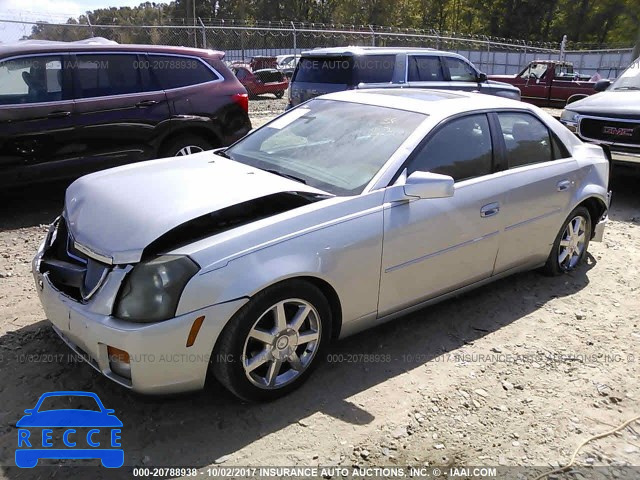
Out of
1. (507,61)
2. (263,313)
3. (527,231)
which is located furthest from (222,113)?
(507,61)

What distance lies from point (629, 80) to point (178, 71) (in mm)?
6723

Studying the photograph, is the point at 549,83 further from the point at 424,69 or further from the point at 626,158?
the point at 626,158

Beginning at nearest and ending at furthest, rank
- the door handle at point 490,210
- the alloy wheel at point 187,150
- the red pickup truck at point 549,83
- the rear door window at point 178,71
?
the door handle at point 490,210 → the rear door window at point 178,71 → the alloy wheel at point 187,150 → the red pickup truck at point 549,83

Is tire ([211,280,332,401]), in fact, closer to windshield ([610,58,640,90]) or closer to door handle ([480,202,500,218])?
door handle ([480,202,500,218])

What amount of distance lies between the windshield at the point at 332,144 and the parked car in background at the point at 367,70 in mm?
5204

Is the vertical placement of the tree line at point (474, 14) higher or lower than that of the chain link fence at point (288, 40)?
higher

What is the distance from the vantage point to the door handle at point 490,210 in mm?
3766

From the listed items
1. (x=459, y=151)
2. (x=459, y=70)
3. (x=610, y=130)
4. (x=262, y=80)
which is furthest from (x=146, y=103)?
(x=262, y=80)

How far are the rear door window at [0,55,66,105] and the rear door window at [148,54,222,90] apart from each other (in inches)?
42.3

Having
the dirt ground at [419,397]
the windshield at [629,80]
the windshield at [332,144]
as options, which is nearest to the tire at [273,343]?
the dirt ground at [419,397]

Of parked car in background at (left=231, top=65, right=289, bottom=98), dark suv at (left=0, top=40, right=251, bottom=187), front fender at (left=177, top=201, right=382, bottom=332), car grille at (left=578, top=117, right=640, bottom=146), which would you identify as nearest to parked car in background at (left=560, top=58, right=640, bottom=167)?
car grille at (left=578, top=117, right=640, bottom=146)

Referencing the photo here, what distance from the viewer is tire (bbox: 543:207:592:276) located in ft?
15.2

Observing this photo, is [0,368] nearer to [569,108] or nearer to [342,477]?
[342,477]

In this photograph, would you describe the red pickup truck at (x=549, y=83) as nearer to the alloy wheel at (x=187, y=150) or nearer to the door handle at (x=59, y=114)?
the alloy wheel at (x=187, y=150)
